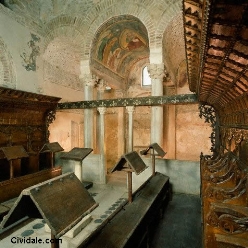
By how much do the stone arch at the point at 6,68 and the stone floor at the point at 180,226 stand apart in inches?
322

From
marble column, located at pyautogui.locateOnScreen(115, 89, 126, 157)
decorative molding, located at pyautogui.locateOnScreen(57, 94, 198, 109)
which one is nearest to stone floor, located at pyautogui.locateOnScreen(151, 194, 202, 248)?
decorative molding, located at pyautogui.locateOnScreen(57, 94, 198, 109)

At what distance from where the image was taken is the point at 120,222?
360cm

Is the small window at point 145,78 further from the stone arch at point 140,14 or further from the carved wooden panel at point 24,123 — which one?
the carved wooden panel at point 24,123

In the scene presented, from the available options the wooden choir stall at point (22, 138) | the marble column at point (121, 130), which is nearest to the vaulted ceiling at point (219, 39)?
the wooden choir stall at point (22, 138)

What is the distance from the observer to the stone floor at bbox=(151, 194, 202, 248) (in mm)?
4289

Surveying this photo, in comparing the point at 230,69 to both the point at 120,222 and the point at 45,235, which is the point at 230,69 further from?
the point at 45,235

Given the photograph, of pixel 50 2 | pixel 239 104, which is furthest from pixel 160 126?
pixel 50 2

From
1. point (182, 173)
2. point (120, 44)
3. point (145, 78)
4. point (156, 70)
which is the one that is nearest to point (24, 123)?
point (156, 70)

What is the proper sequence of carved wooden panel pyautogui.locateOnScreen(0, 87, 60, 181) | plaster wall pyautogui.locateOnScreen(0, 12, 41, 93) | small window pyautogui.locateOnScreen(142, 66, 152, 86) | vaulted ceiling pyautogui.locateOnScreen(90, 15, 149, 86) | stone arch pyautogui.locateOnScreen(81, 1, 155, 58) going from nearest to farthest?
carved wooden panel pyautogui.locateOnScreen(0, 87, 60, 181), stone arch pyautogui.locateOnScreen(81, 1, 155, 58), plaster wall pyautogui.locateOnScreen(0, 12, 41, 93), vaulted ceiling pyautogui.locateOnScreen(90, 15, 149, 86), small window pyautogui.locateOnScreen(142, 66, 152, 86)

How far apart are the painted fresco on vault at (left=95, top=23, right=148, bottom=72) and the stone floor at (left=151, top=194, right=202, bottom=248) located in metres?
7.80

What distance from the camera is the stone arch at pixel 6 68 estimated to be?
878 cm

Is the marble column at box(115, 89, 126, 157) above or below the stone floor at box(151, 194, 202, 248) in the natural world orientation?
above

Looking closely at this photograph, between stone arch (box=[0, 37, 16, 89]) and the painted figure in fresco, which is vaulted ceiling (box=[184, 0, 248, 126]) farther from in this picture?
the painted figure in fresco

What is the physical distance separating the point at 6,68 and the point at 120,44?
601 cm
